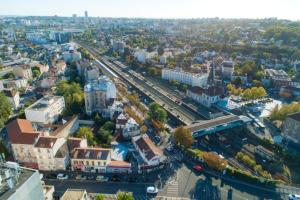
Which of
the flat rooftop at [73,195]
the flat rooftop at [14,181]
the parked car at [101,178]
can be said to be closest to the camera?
the flat rooftop at [14,181]

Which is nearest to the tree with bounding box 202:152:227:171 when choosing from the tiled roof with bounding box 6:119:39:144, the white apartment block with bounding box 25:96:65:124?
the tiled roof with bounding box 6:119:39:144

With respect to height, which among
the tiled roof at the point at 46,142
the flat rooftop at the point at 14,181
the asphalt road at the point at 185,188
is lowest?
the asphalt road at the point at 185,188

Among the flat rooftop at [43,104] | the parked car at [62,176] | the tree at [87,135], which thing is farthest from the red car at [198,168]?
the flat rooftop at [43,104]

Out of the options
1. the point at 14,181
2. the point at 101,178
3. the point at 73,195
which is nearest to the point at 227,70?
the point at 101,178

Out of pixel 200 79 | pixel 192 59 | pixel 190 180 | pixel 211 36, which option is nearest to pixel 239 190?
pixel 190 180

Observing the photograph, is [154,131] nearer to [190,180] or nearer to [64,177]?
[190,180]

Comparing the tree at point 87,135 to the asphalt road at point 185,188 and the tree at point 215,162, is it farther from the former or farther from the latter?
the tree at point 215,162
